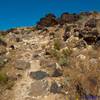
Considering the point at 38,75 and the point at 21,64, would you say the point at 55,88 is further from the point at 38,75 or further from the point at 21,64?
the point at 21,64

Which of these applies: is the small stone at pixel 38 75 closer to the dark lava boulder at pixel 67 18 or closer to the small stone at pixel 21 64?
the small stone at pixel 21 64

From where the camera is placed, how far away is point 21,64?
45.6 feet

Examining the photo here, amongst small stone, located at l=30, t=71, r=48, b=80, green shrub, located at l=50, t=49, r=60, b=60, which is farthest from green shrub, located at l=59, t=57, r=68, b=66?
small stone, located at l=30, t=71, r=48, b=80

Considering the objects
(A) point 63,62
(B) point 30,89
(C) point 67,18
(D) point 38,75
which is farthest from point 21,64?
(C) point 67,18

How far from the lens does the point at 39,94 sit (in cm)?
1035

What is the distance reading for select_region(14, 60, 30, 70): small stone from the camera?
13.4 m

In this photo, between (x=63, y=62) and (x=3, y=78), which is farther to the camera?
(x=63, y=62)

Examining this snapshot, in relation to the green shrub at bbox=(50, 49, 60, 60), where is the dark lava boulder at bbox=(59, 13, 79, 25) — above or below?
above

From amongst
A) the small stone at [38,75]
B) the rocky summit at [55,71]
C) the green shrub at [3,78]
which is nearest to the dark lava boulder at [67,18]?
the rocky summit at [55,71]

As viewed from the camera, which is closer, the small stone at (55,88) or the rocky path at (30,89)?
the rocky path at (30,89)

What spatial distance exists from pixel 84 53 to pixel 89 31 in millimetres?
4575

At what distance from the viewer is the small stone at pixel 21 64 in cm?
1339

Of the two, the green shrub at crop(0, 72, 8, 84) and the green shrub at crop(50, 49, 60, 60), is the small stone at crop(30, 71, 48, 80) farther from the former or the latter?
the green shrub at crop(50, 49, 60, 60)

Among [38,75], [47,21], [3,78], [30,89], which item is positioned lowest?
[30,89]
